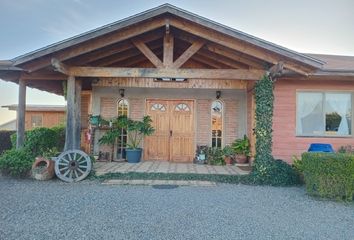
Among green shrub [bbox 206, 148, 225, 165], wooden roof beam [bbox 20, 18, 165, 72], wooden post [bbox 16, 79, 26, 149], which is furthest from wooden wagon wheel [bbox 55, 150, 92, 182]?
green shrub [bbox 206, 148, 225, 165]

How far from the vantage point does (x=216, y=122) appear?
400 inches

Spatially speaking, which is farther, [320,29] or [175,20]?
[320,29]

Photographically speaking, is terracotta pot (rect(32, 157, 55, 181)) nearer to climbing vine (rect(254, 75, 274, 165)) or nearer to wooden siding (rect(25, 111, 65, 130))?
climbing vine (rect(254, 75, 274, 165))

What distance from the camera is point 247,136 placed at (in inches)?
384

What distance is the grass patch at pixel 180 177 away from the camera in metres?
7.09

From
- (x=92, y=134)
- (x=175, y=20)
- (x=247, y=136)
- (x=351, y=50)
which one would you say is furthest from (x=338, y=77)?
(x=351, y=50)

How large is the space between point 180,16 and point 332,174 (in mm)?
4815

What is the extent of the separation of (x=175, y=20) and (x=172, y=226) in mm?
4956

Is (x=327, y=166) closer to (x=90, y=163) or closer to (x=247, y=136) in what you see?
(x=247, y=136)

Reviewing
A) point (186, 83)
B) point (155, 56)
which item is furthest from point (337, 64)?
point (155, 56)

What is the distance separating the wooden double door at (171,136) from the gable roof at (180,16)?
397cm

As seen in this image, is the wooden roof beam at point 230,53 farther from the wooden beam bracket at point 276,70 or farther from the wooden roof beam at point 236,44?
the wooden roof beam at point 236,44

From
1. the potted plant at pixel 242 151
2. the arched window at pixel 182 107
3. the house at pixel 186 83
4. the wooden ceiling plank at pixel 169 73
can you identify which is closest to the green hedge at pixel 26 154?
the house at pixel 186 83

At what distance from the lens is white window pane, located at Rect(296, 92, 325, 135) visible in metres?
8.52
